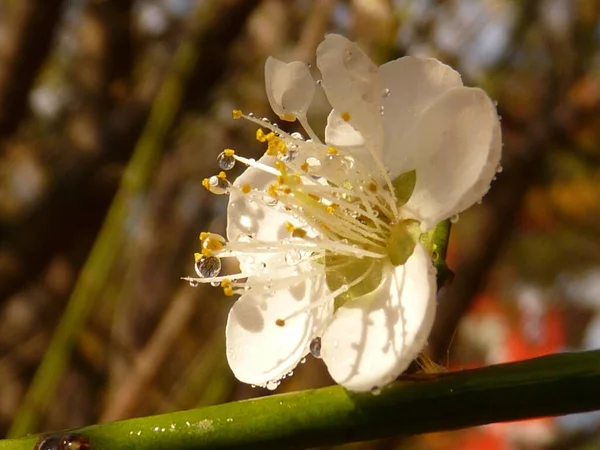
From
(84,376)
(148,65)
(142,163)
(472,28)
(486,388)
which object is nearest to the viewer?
(486,388)

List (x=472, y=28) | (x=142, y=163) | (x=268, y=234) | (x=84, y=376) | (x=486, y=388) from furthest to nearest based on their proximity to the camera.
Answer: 1. (x=84, y=376)
2. (x=472, y=28)
3. (x=142, y=163)
4. (x=268, y=234)
5. (x=486, y=388)

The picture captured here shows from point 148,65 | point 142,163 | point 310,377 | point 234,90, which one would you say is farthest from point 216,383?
point 148,65

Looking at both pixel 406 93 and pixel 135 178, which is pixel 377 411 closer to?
pixel 406 93

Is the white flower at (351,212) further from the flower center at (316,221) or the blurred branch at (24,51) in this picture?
the blurred branch at (24,51)

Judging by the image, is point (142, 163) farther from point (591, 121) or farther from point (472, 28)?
point (591, 121)

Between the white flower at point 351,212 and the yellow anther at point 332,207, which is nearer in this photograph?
the white flower at point 351,212

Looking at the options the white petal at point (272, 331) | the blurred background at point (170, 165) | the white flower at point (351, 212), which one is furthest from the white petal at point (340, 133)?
the blurred background at point (170, 165)
